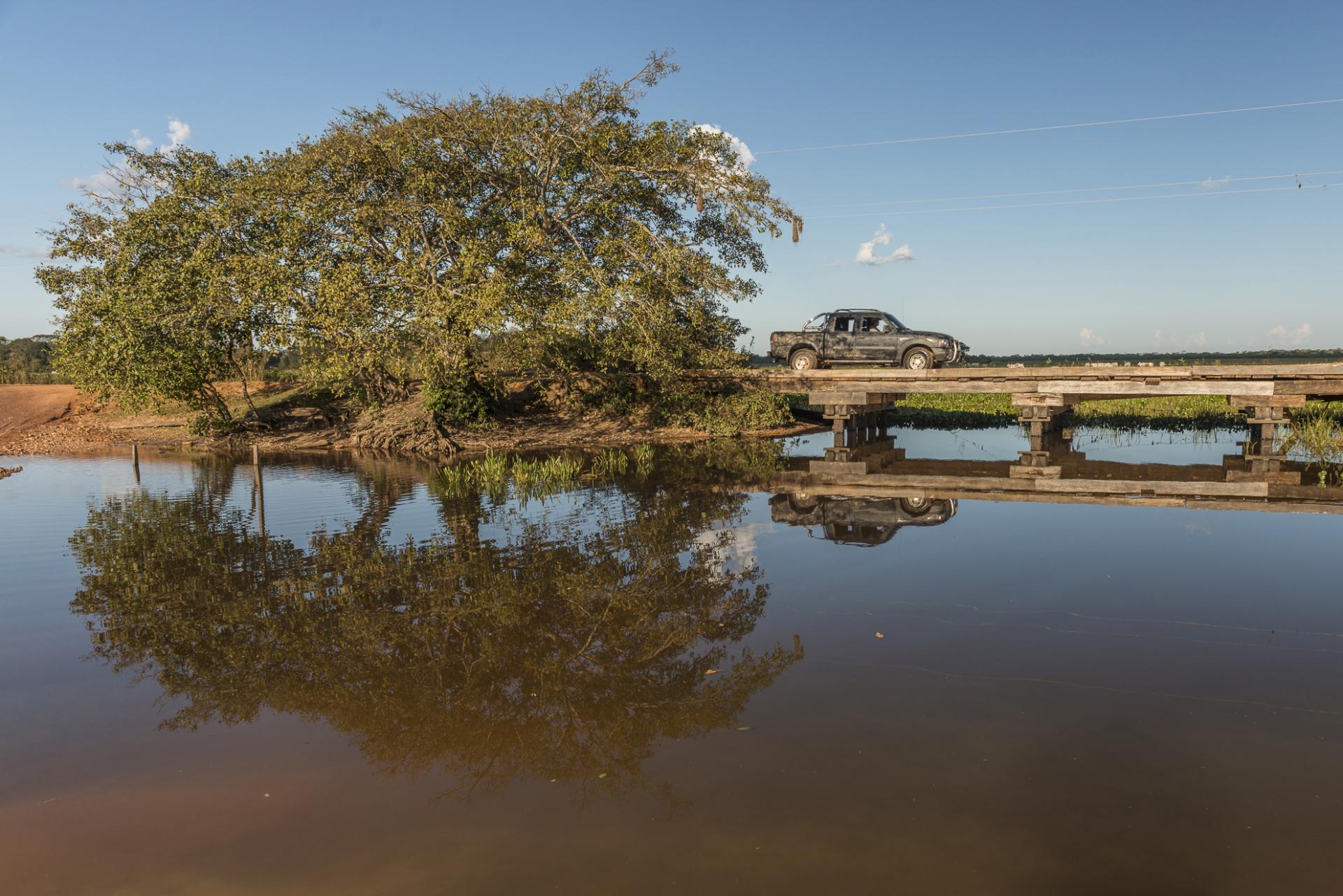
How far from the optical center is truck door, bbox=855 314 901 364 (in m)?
27.0

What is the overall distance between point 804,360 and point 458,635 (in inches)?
832

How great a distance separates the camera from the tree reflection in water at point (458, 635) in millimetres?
6340

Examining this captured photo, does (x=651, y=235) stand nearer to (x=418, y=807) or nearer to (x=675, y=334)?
(x=675, y=334)

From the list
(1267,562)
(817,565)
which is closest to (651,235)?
(817,565)

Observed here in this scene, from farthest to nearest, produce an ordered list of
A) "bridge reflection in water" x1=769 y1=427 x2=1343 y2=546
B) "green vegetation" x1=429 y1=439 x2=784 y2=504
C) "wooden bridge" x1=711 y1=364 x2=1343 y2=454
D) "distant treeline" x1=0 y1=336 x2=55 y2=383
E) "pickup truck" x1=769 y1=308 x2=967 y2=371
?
"distant treeline" x1=0 y1=336 x2=55 y2=383 → "pickup truck" x1=769 y1=308 x2=967 y2=371 → "wooden bridge" x1=711 y1=364 x2=1343 y2=454 → "green vegetation" x1=429 y1=439 x2=784 y2=504 → "bridge reflection in water" x1=769 y1=427 x2=1343 y2=546

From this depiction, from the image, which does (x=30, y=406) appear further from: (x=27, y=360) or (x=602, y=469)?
(x=27, y=360)

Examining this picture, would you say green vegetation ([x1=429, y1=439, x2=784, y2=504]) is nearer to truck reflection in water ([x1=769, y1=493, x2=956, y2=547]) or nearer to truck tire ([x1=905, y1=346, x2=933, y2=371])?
truck reflection in water ([x1=769, y1=493, x2=956, y2=547])

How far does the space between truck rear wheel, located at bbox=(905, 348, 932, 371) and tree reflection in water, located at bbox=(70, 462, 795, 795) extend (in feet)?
48.0

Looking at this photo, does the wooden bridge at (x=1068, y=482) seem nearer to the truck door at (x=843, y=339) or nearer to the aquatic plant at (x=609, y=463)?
the aquatic plant at (x=609, y=463)

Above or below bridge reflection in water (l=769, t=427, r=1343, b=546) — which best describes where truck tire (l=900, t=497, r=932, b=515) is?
below

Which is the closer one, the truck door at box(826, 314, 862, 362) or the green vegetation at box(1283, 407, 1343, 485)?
the green vegetation at box(1283, 407, 1343, 485)

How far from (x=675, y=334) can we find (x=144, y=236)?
16.0m

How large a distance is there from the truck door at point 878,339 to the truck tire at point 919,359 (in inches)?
15.0

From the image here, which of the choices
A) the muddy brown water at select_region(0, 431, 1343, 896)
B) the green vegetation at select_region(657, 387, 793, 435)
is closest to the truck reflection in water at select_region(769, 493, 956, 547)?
the muddy brown water at select_region(0, 431, 1343, 896)
